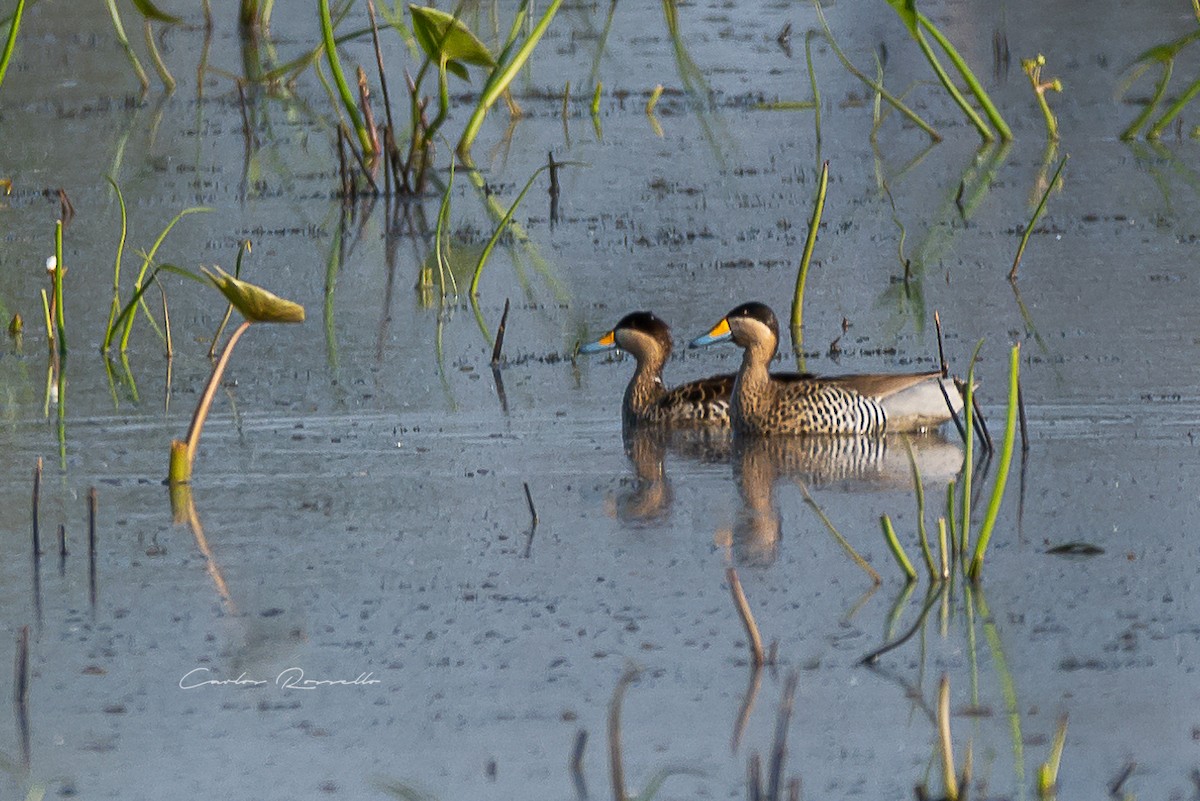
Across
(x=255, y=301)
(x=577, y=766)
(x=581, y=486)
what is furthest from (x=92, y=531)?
(x=577, y=766)

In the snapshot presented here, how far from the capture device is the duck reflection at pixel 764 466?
6348 millimetres

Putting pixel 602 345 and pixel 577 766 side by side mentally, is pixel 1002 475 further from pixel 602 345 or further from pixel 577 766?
pixel 602 345

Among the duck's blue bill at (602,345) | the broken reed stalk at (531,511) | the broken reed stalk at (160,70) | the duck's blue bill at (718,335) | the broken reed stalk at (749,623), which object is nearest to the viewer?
the broken reed stalk at (749,623)

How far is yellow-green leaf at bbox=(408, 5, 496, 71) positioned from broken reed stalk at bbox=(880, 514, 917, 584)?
18.4 feet

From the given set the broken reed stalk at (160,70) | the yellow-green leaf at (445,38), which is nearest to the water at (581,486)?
the yellow-green leaf at (445,38)

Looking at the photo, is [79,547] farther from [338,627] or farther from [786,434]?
[786,434]

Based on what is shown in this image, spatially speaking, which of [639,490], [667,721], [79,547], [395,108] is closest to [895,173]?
[395,108]

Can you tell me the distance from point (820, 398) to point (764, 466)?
52 cm

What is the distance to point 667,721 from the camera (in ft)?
15.1

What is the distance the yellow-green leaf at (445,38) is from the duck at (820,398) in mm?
3155

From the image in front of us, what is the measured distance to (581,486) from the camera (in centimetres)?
685

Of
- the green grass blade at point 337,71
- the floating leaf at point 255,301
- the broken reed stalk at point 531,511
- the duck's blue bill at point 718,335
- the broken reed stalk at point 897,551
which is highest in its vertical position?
the green grass blade at point 337,71

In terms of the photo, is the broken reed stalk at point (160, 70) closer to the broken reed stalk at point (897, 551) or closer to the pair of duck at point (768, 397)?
the pair of duck at point (768, 397)

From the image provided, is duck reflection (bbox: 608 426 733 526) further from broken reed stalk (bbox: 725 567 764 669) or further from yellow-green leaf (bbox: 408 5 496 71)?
yellow-green leaf (bbox: 408 5 496 71)
